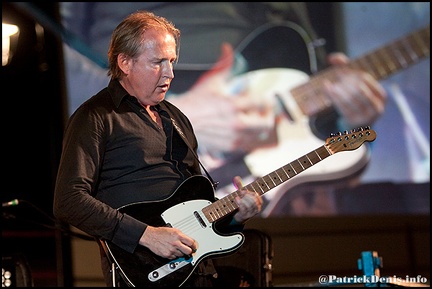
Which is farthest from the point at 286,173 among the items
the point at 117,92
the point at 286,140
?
the point at 286,140

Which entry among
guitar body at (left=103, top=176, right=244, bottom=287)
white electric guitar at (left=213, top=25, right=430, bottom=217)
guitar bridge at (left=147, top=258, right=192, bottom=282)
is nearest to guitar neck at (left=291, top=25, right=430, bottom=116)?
white electric guitar at (left=213, top=25, right=430, bottom=217)

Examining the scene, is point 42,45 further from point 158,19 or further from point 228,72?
point 158,19

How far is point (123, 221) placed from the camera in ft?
9.32

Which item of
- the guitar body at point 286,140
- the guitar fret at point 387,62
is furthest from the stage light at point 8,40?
the guitar fret at point 387,62

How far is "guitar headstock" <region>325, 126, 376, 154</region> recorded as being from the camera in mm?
3180

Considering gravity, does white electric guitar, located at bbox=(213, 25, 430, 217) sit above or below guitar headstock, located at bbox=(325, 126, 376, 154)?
above

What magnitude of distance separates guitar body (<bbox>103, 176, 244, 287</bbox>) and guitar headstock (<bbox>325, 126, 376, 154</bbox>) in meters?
0.57

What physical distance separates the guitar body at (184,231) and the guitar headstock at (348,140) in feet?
1.87

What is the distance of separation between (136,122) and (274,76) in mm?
2352

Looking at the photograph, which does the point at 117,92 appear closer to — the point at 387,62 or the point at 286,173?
the point at 286,173

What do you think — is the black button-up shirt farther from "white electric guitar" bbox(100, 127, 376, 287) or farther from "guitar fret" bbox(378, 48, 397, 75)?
"guitar fret" bbox(378, 48, 397, 75)

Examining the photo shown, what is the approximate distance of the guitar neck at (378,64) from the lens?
17.0ft

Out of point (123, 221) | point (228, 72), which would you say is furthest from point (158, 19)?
point (228, 72)

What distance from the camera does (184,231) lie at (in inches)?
117
